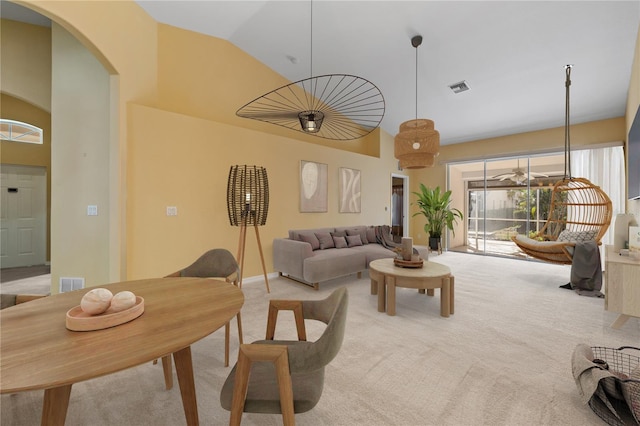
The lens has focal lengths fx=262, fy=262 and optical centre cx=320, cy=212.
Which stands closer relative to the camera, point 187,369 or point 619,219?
point 187,369

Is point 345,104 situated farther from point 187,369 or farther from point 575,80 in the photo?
point 187,369

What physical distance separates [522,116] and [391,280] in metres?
4.99

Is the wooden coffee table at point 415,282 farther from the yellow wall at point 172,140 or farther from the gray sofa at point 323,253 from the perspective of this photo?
the yellow wall at point 172,140

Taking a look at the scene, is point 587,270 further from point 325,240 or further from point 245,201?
point 245,201

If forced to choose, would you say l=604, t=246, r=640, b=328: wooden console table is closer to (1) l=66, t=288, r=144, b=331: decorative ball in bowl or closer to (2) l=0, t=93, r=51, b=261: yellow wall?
(1) l=66, t=288, r=144, b=331: decorative ball in bowl

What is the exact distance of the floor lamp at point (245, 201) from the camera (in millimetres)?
3783

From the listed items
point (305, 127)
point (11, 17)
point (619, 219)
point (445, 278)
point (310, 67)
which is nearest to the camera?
point (305, 127)

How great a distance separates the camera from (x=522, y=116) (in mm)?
5406

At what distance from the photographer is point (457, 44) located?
12.4 feet

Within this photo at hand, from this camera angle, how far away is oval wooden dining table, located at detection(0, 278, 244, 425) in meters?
0.78

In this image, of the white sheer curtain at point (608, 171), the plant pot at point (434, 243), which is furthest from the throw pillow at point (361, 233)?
the white sheer curtain at point (608, 171)

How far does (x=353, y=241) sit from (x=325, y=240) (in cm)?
65

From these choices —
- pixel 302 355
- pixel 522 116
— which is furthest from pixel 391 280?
pixel 522 116

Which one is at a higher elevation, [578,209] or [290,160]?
[290,160]
